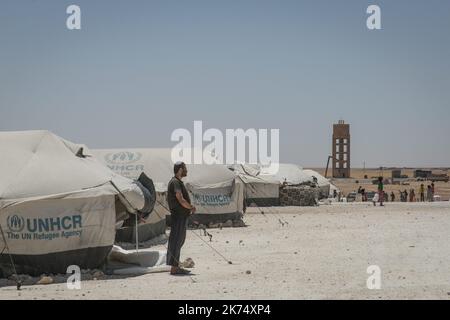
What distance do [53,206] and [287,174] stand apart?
3006 centimetres

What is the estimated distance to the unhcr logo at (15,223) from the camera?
10.8m

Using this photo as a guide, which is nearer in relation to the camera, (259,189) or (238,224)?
(238,224)

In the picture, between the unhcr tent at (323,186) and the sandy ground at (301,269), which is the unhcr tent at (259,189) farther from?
the sandy ground at (301,269)

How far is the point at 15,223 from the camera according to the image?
35.7 ft

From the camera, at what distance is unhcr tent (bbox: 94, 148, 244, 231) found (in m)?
21.4

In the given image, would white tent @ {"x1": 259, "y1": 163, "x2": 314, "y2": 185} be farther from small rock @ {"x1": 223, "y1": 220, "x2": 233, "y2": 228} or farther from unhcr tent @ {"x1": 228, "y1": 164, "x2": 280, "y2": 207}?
small rock @ {"x1": 223, "y1": 220, "x2": 233, "y2": 228}

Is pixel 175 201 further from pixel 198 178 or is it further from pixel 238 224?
pixel 238 224

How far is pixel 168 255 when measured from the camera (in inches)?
455

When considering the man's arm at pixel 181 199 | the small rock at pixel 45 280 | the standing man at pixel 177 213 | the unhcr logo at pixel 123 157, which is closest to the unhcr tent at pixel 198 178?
the unhcr logo at pixel 123 157

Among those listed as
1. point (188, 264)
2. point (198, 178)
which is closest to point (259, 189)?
point (198, 178)

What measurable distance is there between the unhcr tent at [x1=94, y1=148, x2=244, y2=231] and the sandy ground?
2401 mm

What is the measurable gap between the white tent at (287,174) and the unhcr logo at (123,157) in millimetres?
15556
